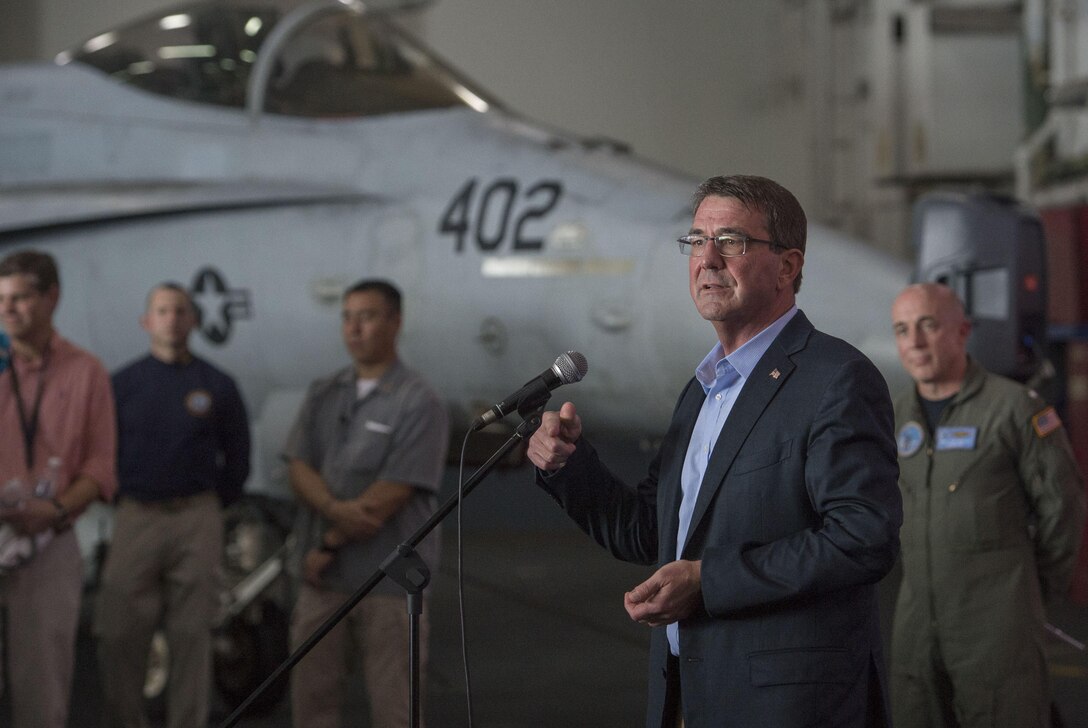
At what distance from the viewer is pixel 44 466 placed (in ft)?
12.7

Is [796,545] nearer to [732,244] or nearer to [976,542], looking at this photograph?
[732,244]

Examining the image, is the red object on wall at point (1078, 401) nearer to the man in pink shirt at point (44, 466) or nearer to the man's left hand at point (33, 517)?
the man in pink shirt at point (44, 466)

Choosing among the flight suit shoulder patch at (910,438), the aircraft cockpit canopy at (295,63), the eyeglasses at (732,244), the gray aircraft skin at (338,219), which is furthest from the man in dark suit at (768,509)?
the aircraft cockpit canopy at (295,63)

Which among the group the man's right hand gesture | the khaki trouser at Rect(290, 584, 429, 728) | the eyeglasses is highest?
the eyeglasses

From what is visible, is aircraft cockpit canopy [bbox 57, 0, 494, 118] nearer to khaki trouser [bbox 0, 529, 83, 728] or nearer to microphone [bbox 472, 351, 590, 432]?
khaki trouser [bbox 0, 529, 83, 728]

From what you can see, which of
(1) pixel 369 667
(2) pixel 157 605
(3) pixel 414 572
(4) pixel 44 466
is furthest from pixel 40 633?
(3) pixel 414 572

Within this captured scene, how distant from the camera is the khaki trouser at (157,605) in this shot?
4.37 m

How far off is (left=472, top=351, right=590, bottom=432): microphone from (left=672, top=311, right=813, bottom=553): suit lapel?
268mm

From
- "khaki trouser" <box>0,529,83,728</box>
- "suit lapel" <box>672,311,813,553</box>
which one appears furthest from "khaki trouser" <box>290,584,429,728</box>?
"suit lapel" <box>672,311,813,553</box>

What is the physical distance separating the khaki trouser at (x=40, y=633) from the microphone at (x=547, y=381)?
1926mm

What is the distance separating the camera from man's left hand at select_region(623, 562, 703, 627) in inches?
79.8

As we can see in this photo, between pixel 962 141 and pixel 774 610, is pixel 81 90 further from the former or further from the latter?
pixel 962 141

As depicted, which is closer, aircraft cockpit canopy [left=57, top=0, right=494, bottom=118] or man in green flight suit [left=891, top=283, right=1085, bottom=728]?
man in green flight suit [left=891, top=283, right=1085, bottom=728]

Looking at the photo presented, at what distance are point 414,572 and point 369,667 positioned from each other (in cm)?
150
